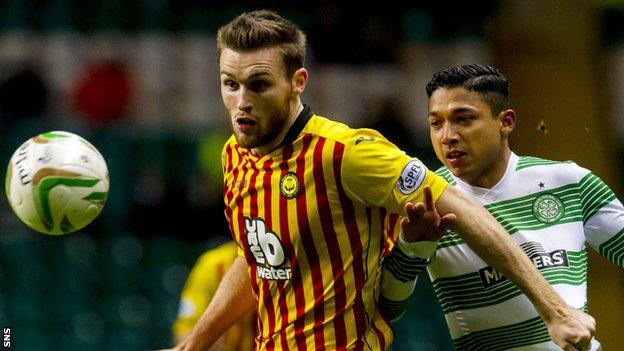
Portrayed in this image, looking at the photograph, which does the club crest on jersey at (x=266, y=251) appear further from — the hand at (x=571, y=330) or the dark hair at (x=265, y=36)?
A: the hand at (x=571, y=330)

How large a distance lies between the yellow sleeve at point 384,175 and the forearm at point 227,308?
31.7 inches

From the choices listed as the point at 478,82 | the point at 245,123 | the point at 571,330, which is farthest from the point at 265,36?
the point at 571,330

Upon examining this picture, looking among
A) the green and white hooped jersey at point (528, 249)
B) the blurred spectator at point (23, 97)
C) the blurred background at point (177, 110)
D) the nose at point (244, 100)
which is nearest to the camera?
the nose at point (244, 100)

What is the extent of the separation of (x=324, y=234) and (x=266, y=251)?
0.25 meters

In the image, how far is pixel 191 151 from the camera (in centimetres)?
982

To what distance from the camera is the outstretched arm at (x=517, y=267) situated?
4.40 metres

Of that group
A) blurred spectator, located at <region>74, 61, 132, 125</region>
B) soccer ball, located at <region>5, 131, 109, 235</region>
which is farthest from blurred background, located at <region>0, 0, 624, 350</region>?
soccer ball, located at <region>5, 131, 109, 235</region>

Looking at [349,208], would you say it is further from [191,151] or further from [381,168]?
[191,151]

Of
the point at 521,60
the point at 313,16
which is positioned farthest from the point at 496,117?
the point at 313,16

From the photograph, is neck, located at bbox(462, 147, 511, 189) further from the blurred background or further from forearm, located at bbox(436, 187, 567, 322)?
the blurred background

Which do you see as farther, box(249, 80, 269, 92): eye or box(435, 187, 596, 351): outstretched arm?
box(249, 80, 269, 92): eye

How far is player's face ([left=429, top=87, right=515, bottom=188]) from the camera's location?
5.26m

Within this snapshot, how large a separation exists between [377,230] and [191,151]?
5050 mm

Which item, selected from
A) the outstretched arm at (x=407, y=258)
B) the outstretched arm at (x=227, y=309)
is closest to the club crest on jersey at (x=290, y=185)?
the outstretched arm at (x=407, y=258)
